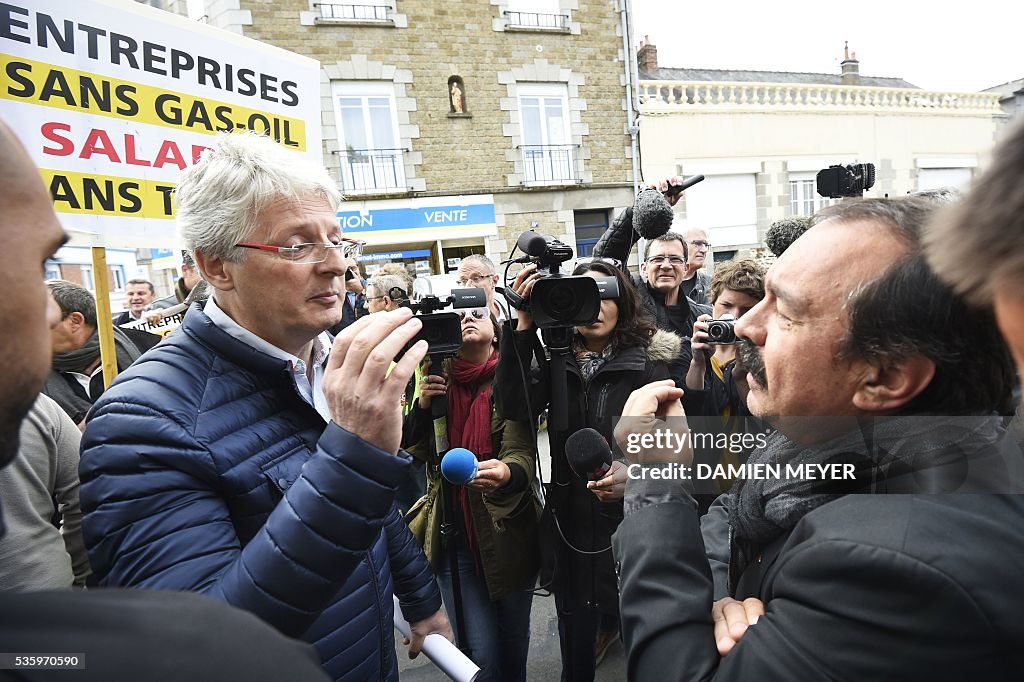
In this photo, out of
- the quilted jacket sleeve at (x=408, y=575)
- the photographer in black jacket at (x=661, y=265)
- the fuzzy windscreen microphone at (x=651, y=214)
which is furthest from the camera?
the photographer in black jacket at (x=661, y=265)

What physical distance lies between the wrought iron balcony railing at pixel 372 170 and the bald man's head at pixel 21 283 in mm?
11733

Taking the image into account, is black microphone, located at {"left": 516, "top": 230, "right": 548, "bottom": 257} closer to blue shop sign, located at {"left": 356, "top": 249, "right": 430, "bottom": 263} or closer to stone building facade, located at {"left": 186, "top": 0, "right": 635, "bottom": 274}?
stone building facade, located at {"left": 186, "top": 0, "right": 635, "bottom": 274}

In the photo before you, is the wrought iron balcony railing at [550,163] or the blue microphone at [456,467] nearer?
the blue microphone at [456,467]

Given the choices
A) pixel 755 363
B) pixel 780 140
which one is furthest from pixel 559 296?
pixel 780 140

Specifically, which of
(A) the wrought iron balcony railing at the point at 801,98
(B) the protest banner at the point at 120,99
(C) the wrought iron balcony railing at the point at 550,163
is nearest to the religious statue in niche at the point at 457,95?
(C) the wrought iron balcony railing at the point at 550,163

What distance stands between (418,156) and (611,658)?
10.8 meters

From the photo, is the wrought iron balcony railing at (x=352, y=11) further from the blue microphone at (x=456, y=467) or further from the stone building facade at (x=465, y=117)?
the blue microphone at (x=456, y=467)

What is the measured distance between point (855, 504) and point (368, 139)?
12.3m

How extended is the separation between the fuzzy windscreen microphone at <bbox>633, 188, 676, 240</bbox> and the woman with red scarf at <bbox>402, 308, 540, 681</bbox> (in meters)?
1.20

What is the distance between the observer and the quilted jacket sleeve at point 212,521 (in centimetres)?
92

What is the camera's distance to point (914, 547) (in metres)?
0.69

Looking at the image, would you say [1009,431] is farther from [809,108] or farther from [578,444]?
[809,108]

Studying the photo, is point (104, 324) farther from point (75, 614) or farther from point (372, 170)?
point (372, 170)

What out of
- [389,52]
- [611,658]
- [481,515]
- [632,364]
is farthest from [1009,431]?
[389,52]
